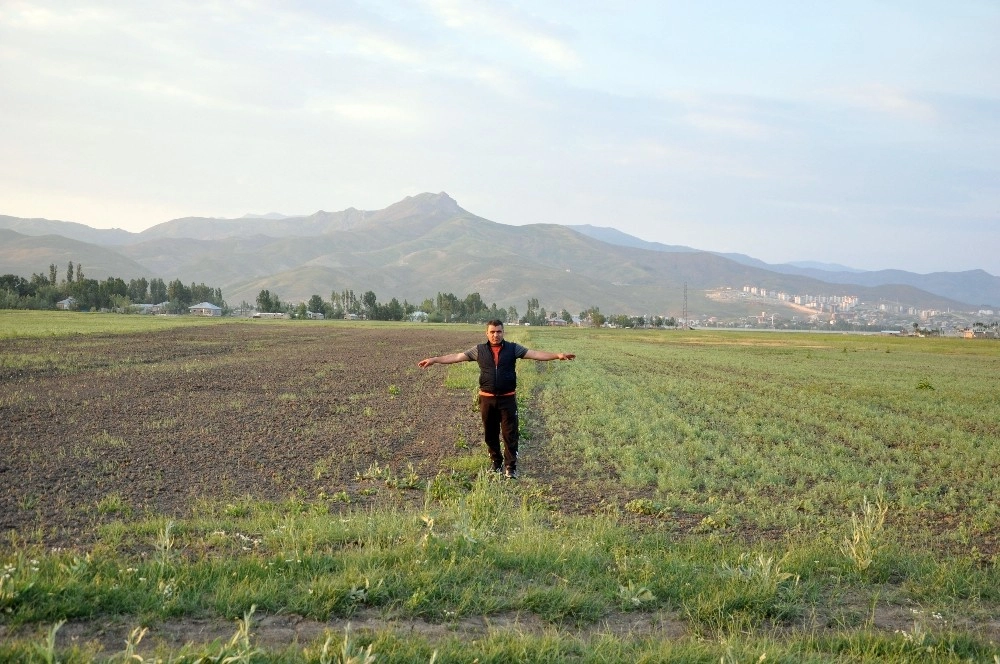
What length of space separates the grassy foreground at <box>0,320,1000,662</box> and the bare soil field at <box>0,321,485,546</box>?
3.55 feet

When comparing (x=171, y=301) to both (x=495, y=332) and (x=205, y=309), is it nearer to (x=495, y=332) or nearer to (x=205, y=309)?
(x=205, y=309)

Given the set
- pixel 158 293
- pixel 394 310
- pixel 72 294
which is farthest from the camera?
pixel 158 293

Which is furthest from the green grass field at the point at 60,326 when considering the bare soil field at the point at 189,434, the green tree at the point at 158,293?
the green tree at the point at 158,293

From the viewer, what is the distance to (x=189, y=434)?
49.9 ft

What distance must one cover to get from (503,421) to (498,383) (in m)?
0.67

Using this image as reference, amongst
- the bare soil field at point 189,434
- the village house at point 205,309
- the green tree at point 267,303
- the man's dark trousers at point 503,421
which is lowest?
the bare soil field at point 189,434

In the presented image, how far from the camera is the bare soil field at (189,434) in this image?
1006 centimetres

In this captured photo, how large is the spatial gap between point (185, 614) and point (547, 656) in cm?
272

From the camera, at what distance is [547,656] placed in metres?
4.99

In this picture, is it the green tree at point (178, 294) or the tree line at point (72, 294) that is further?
the green tree at point (178, 294)

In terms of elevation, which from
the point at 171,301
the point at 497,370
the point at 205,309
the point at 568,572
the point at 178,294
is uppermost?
the point at 178,294

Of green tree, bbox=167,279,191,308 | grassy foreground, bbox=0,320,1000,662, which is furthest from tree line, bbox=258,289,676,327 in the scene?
grassy foreground, bbox=0,320,1000,662

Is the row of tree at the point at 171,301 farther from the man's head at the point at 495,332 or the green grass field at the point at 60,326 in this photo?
the man's head at the point at 495,332

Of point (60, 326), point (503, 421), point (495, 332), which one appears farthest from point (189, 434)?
point (60, 326)
